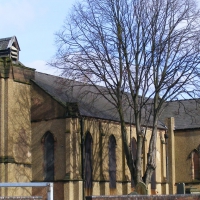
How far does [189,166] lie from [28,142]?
1623cm

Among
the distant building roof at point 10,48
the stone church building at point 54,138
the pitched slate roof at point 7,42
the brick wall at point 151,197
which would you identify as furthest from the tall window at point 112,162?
the brick wall at point 151,197

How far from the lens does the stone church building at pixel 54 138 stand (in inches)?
1414

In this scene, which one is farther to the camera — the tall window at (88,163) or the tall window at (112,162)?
the tall window at (112,162)

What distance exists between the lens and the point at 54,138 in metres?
37.2

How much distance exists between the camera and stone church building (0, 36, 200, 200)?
35906mm

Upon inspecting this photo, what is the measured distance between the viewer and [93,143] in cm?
3922

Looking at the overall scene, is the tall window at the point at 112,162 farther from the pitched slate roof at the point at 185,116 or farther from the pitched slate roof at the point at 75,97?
the pitched slate roof at the point at 185,116

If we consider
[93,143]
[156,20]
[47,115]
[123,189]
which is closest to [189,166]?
[123,189]

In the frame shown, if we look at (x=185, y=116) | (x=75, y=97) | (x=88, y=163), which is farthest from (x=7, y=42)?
(x=185, y=116)

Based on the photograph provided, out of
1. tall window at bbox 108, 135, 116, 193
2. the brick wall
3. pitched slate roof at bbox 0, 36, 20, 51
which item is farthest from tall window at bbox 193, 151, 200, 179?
the brick wall

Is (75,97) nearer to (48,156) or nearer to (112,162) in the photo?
(112,162)

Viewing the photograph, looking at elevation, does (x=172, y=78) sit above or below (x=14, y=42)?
below

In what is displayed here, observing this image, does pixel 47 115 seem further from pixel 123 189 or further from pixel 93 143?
pixel 123 189

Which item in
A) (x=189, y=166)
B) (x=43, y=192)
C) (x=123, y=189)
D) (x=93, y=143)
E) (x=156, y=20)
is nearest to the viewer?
(x=156, y=20)
